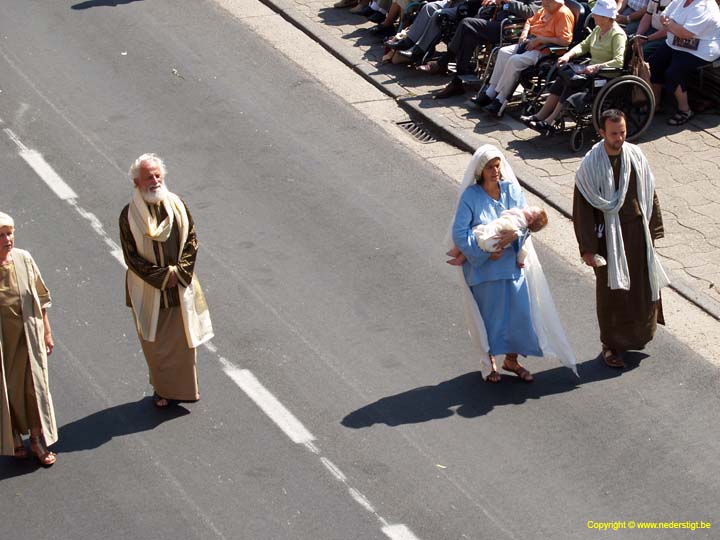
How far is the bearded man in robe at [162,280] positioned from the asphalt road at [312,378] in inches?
16.7

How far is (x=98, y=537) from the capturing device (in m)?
8.40

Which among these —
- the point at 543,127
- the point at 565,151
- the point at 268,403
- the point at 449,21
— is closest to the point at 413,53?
the point at 449,21

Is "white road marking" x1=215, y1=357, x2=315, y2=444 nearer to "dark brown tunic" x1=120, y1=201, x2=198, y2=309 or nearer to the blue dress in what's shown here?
"dark brown tunic" x1=120, y1=201, x2=198, y2=309

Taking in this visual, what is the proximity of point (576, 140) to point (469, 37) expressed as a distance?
227 centimetres

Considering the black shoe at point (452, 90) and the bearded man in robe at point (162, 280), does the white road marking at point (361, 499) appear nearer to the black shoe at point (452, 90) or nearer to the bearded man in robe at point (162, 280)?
the bearded man in robe at point (162, 280)

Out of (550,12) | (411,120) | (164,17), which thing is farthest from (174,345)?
(164,17)

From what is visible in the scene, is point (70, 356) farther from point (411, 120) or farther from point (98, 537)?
point (411, 120)

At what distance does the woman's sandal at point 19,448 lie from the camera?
9.07 m

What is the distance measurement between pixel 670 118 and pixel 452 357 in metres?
5.57

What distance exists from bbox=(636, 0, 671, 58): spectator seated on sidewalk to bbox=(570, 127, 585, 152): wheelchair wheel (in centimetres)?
135

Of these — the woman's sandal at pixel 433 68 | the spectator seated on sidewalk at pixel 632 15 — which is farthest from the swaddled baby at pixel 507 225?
the woman's sandal at pixel 433 68

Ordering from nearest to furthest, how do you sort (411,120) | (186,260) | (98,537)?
1. (98,537)
2. (186,260)
3. (411,120)

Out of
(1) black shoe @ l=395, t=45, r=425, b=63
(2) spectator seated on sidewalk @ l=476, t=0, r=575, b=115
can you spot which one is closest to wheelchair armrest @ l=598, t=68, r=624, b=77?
(2) spectator seated on sidewalk @ l=476, t=0, r=575, b=115

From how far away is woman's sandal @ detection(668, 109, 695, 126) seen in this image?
1459 centimetres
